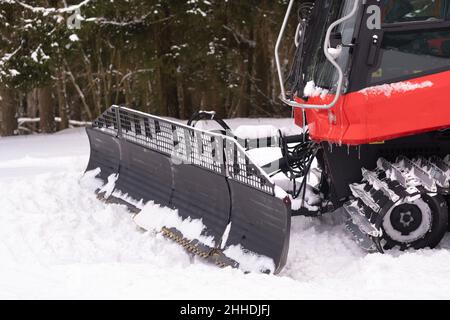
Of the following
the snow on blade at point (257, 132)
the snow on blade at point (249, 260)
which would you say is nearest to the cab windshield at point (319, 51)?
the snow on blade at point (257, 132)

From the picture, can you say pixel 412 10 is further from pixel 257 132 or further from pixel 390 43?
pixel 257 132

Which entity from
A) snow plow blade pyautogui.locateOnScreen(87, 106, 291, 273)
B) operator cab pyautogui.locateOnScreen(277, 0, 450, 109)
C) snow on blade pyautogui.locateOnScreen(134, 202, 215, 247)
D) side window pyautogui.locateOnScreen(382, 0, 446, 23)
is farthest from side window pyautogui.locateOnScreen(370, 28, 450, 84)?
snow on blade pyautogui.locateOnScreen(134, 202, 215, 247)

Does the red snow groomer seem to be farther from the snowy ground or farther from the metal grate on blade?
the snowy ground

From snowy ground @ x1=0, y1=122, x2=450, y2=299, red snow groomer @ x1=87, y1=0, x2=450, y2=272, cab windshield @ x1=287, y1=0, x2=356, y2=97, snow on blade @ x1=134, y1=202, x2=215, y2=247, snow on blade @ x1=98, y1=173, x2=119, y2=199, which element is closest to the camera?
snowy ground @ x1=0, y1=122, x2=450, y2=299

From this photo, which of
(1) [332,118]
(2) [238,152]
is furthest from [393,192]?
(2) [238,152]

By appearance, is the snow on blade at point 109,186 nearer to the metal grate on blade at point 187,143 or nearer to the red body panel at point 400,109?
the metal grate on blade at point 187,143

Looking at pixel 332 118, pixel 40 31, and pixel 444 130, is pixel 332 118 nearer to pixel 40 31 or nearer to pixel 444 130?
pixel 444 130

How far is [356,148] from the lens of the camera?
19.9 feet

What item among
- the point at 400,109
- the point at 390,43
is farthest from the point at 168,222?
the point at 390,43

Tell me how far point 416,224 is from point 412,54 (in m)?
1.35

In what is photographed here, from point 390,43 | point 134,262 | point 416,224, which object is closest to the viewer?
point 390,43

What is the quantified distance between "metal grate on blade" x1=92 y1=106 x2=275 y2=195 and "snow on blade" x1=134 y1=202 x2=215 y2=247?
18.8 inches

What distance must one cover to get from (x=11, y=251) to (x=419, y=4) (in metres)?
3.82

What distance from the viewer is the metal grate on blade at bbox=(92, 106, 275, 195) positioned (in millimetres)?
5508
